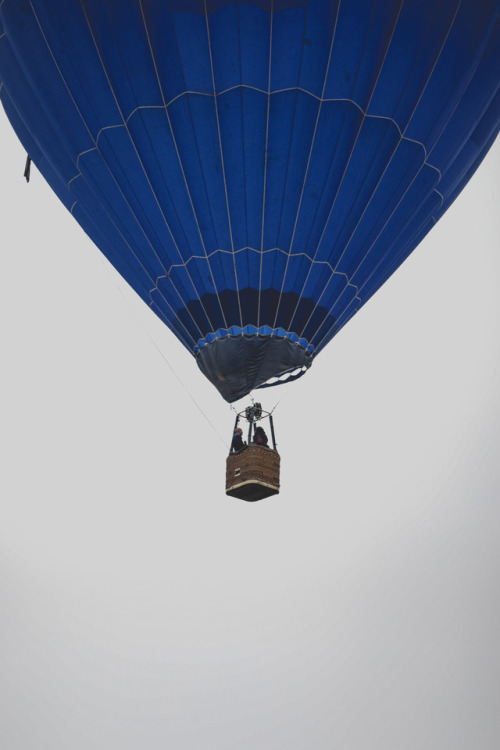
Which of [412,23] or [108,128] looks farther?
[108,128]

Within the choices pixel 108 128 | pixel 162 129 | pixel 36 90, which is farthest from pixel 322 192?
pixel 36 90

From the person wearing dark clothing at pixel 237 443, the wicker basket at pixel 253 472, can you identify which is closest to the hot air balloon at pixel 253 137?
the person wearing dark clothing at pixel 237 443

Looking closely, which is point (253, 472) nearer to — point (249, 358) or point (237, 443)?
point (237, 443)

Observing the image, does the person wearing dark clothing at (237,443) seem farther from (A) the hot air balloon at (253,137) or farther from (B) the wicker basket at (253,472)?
(A) the hot air balloon at (253,137)

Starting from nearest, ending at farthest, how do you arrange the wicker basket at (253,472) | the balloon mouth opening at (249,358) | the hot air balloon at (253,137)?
the hot air balloon at (253,137)
the wicker basket at (253,472)
the balloon mouth opening at (249,358)

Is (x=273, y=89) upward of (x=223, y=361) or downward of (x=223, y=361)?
upward

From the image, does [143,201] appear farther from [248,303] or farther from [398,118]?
[398,118]

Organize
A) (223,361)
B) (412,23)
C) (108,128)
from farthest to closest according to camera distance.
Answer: (223,361) → (108,128) → (412,23)
